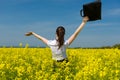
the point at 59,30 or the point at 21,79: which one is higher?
the point at 59,30

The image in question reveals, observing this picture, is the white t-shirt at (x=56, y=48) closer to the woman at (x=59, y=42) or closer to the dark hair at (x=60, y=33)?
the woman at (x=59, y=42)

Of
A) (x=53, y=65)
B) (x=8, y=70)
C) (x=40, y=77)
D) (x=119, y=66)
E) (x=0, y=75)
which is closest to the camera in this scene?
(x=40, y=77)

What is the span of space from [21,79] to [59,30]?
1.46m

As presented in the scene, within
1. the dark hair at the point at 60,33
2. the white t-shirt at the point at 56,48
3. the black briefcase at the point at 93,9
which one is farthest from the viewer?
the white t-shirt at the point at 56,48

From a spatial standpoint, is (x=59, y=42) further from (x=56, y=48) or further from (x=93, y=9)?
(x=93, y=9)

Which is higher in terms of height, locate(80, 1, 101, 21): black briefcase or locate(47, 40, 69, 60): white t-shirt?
locate(80, 1, 101, 21): black briefcase

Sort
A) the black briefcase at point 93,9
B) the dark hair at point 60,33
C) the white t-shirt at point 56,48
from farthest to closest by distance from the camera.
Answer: the white t-shirt at point 56,48
the dark hair at point 60,33
the black briefcase at point 93,9

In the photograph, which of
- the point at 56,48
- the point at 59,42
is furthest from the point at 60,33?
the point at 56,48

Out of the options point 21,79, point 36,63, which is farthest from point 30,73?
point 36,63

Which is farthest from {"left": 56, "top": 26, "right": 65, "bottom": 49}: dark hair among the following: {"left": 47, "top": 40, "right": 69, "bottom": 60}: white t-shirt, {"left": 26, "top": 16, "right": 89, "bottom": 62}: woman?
{"left": 47, "top": 40, "right": 69, "bottom": 60}: white t-shirt

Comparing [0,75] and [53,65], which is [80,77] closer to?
[0,75]

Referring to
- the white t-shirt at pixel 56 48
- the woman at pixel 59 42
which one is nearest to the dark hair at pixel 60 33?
the woman at pixel 59 42

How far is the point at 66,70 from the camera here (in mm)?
8680

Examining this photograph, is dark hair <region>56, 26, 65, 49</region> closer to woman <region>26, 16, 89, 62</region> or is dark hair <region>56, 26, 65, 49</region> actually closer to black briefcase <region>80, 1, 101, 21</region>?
woman <region>26, 16, 89, 62</region>
